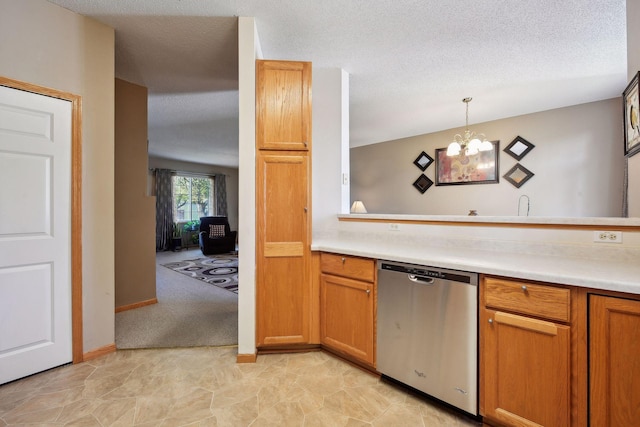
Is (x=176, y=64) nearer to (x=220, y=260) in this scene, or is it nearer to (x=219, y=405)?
(x=219, y=405)

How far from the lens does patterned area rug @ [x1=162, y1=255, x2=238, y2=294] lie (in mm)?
4176

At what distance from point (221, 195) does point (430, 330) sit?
27.0 feet

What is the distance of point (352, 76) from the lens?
9.66ft

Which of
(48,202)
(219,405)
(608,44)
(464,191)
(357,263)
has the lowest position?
(219,405)

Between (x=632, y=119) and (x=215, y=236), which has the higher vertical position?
(x=632, y=119)

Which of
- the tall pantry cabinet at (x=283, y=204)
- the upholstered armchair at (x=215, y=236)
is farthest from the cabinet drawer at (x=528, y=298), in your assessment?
the upholstered armchair at (x=215, y=236)

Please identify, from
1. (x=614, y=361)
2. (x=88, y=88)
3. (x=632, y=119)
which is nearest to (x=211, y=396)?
(x=614, y=361)

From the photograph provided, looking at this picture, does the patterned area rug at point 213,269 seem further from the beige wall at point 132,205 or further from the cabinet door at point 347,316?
the cabinet door at point 347,316

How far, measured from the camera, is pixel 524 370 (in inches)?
48.4

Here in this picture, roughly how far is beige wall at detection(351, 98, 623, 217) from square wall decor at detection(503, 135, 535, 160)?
0.06 m

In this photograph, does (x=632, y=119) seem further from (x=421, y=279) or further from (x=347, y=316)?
(x=347, y=316)

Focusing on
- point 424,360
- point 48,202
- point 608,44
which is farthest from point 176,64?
point 608,44

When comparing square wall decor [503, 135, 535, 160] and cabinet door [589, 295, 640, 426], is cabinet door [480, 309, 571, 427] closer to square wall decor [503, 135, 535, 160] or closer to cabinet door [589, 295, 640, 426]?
cabinet door [589, 295, 640, 426]

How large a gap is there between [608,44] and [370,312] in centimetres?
317
